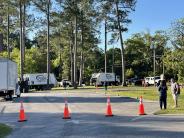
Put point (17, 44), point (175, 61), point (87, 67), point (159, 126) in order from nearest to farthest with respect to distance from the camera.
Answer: point (159, 126), point (175, 61), point (17, 44), point (87, 67)

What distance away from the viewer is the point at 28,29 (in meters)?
95.5

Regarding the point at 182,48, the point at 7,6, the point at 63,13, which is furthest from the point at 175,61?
the point at 7,6

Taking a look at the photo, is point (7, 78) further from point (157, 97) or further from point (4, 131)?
point (4, 131)

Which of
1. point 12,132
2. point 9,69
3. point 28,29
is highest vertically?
point 28,29

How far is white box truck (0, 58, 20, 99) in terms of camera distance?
43312 millimetres

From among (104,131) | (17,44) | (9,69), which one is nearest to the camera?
(104,131)

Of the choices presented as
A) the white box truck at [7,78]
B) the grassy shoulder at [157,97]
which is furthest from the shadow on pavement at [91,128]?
the white box truck at [7,78]

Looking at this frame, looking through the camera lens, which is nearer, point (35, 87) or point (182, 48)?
point (182, 48)

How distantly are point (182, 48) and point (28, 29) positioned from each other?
29573 mm

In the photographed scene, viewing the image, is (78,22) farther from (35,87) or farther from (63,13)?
(35,87)

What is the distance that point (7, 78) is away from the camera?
43656 mm

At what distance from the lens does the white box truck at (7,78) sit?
43312 millimetres

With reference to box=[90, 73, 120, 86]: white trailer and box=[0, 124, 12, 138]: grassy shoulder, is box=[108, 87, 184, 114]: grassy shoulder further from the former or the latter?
box=[90, 73, 120, 86]: white trailer

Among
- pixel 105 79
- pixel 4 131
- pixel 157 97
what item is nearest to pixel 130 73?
pixel 105 79
